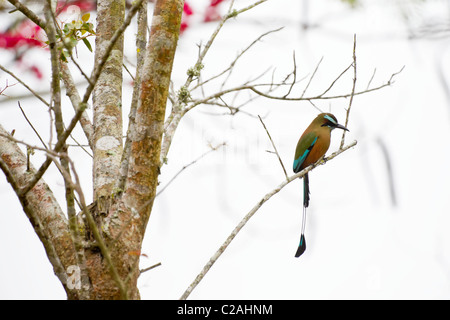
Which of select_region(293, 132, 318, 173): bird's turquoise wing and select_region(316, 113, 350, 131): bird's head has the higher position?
select_region(316, 113, 350, 131): bird's head

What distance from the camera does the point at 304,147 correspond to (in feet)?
17.5

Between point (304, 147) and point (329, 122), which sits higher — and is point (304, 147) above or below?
below

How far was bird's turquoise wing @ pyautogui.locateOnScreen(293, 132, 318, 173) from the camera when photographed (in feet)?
17.4

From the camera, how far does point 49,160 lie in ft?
6.47

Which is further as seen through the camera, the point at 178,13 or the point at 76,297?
the point at 178,13

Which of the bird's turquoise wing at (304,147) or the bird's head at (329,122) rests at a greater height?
the bird's head at (329,122)

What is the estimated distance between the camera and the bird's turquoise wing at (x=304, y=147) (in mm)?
5297

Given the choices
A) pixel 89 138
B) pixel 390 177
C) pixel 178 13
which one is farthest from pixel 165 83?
pixel 390 177
